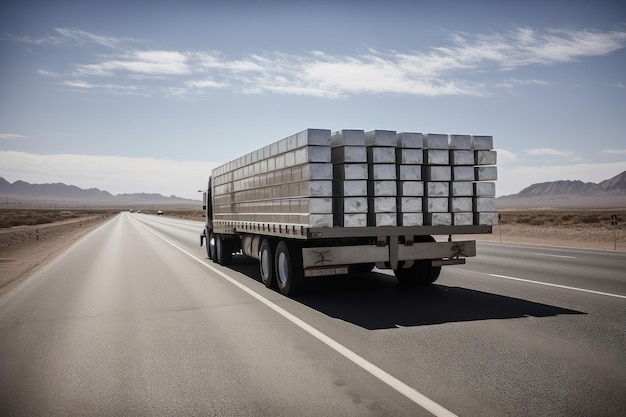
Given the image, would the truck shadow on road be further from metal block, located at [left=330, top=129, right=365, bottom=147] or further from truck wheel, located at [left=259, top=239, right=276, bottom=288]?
metal block, located at [left=330, top=129, right=365, bottom=147]

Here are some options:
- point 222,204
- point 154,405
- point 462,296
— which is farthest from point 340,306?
point 222,204

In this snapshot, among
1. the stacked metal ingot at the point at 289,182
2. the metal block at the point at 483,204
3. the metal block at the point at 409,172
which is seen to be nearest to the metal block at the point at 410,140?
the metal block at the point at 409,172

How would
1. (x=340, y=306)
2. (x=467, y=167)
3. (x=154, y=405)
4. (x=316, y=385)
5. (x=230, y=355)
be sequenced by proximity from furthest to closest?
1. (x=467, y=167)
2. (x=340, y=306)
3. (x=230, y=355)
4. (x=316, y=385)
5. (x=154, y=405)

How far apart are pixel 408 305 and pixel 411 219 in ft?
4.87

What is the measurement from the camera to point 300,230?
8844 millimetres

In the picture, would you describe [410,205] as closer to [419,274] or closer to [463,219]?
[463,219]

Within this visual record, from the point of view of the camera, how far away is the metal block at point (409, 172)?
29.8ft

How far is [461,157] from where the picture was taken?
9484 millimetres

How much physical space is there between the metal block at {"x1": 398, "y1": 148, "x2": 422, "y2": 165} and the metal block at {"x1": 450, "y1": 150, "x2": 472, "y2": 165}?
711 millimetres

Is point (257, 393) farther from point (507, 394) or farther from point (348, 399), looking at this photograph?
point (507, 394)

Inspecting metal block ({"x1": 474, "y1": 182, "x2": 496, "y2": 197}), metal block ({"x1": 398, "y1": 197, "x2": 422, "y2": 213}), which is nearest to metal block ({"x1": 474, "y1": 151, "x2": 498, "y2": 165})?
metal block ({"x1": 474, "y1": 182, "x2": 496, "y2": 197})

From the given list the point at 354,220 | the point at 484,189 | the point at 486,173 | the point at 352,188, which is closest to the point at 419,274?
the point at 484,189

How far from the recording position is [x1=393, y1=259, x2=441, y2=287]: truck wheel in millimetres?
10609

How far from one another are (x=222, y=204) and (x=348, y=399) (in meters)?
12.3
